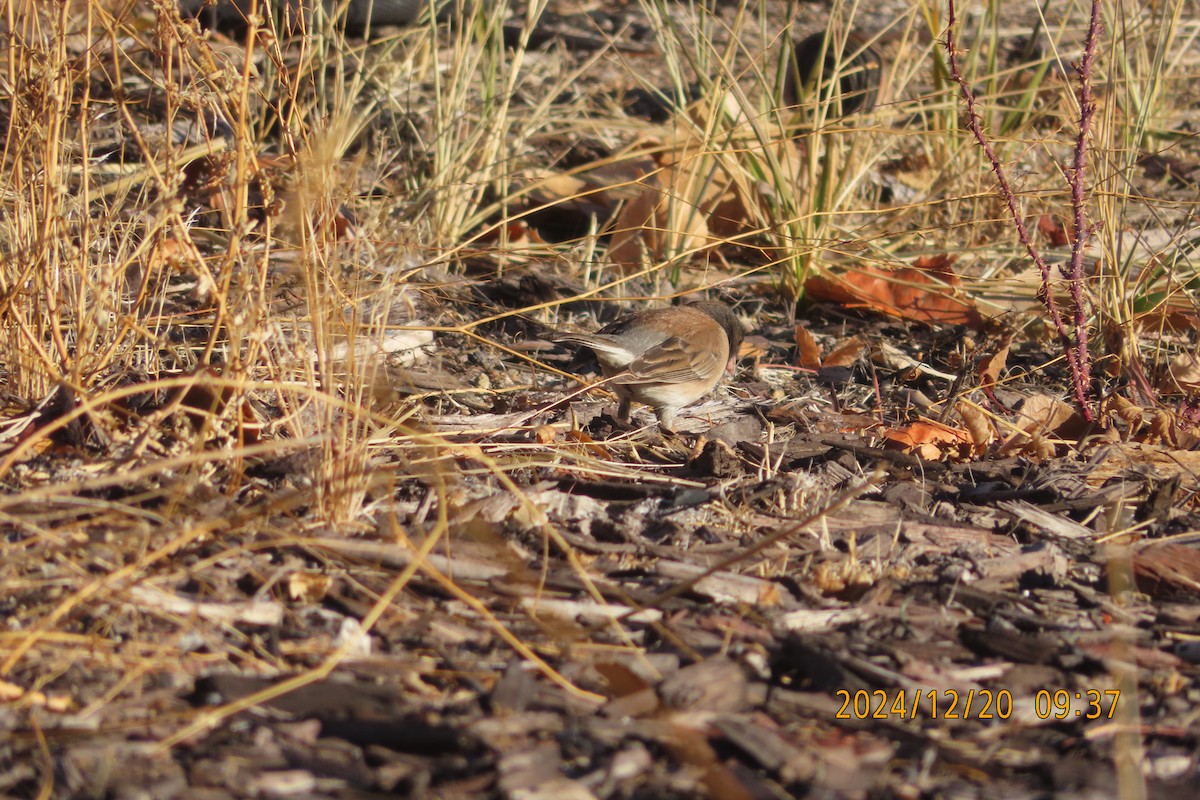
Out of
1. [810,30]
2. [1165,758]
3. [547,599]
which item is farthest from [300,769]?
[810,30]

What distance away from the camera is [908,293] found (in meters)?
5.50

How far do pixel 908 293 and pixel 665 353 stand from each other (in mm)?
1441

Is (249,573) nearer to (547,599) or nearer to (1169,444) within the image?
(547,599)

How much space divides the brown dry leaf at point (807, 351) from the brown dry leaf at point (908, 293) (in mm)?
422

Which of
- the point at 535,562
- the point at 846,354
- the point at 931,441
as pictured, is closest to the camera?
the point at 535,562

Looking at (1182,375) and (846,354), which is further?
(846,354)

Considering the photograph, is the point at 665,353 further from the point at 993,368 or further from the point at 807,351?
the point at 993,368

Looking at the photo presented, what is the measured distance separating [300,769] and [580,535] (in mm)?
1190

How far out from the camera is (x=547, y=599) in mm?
2842

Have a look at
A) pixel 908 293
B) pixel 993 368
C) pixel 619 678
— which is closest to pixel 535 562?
pixel 619 678

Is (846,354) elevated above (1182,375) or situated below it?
below

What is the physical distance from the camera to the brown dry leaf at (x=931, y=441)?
4066 millimetres
